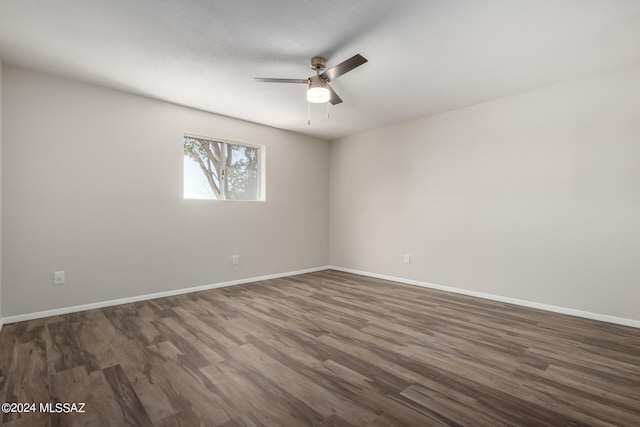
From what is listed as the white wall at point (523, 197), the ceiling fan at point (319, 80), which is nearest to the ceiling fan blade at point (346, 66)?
the ceiling fan at point (319, 80)

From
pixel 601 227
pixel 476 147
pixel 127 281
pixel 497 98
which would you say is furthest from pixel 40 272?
pixel 601 227

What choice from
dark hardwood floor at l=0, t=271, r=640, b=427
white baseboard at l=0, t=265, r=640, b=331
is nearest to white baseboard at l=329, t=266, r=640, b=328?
white baseboard at l=0, t=265, r=640, b=331

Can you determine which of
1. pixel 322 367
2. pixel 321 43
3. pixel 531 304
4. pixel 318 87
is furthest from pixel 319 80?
pixel 531 304

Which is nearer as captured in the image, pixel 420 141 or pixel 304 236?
pixel 420 141

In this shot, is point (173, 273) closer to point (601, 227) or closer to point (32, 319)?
point (32, 319)

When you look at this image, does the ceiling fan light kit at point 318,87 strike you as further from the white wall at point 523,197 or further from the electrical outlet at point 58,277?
the electrical outlet at point 58,277

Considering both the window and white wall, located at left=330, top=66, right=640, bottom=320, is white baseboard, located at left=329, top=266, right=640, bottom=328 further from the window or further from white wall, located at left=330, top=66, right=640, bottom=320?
the window

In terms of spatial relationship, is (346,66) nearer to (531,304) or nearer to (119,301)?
(531,304)

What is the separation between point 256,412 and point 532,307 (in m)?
3.31

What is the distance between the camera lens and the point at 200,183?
163 inches

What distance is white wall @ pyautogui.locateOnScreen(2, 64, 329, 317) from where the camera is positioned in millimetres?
2840

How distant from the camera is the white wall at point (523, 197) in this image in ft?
9.39

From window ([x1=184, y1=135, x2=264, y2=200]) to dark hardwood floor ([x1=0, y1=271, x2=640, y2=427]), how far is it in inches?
66.4

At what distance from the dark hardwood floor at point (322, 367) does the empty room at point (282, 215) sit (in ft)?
0.06
